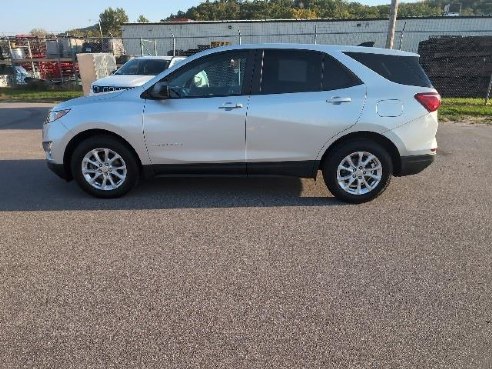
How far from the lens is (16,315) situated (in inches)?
110

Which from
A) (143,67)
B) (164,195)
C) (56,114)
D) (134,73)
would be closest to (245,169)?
(164,195)

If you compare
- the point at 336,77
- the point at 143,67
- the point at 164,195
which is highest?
the point at 336,77

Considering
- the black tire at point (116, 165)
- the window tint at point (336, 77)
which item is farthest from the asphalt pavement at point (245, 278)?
the window tint at point (336, 77)

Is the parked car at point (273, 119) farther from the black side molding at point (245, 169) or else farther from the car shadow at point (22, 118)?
the car shadow at point (22, 118)

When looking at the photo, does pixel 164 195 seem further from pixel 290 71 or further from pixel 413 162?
pixel 413 162

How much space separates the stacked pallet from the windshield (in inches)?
383

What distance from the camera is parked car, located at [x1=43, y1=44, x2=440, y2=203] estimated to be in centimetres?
454

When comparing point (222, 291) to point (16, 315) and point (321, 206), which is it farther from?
point (321, 206)

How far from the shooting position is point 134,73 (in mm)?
10773

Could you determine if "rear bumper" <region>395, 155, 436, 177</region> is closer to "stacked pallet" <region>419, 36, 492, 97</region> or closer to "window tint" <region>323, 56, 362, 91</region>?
"window tint" <region>323, 56, 362, 91</region>

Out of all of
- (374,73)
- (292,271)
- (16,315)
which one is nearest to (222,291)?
(292,271)

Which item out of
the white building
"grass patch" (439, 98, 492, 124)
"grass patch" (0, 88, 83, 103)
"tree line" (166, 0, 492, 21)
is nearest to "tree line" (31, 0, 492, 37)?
"tree line" (166, 0, 492, 21)

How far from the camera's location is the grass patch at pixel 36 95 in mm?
16188

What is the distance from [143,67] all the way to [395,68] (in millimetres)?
8027
